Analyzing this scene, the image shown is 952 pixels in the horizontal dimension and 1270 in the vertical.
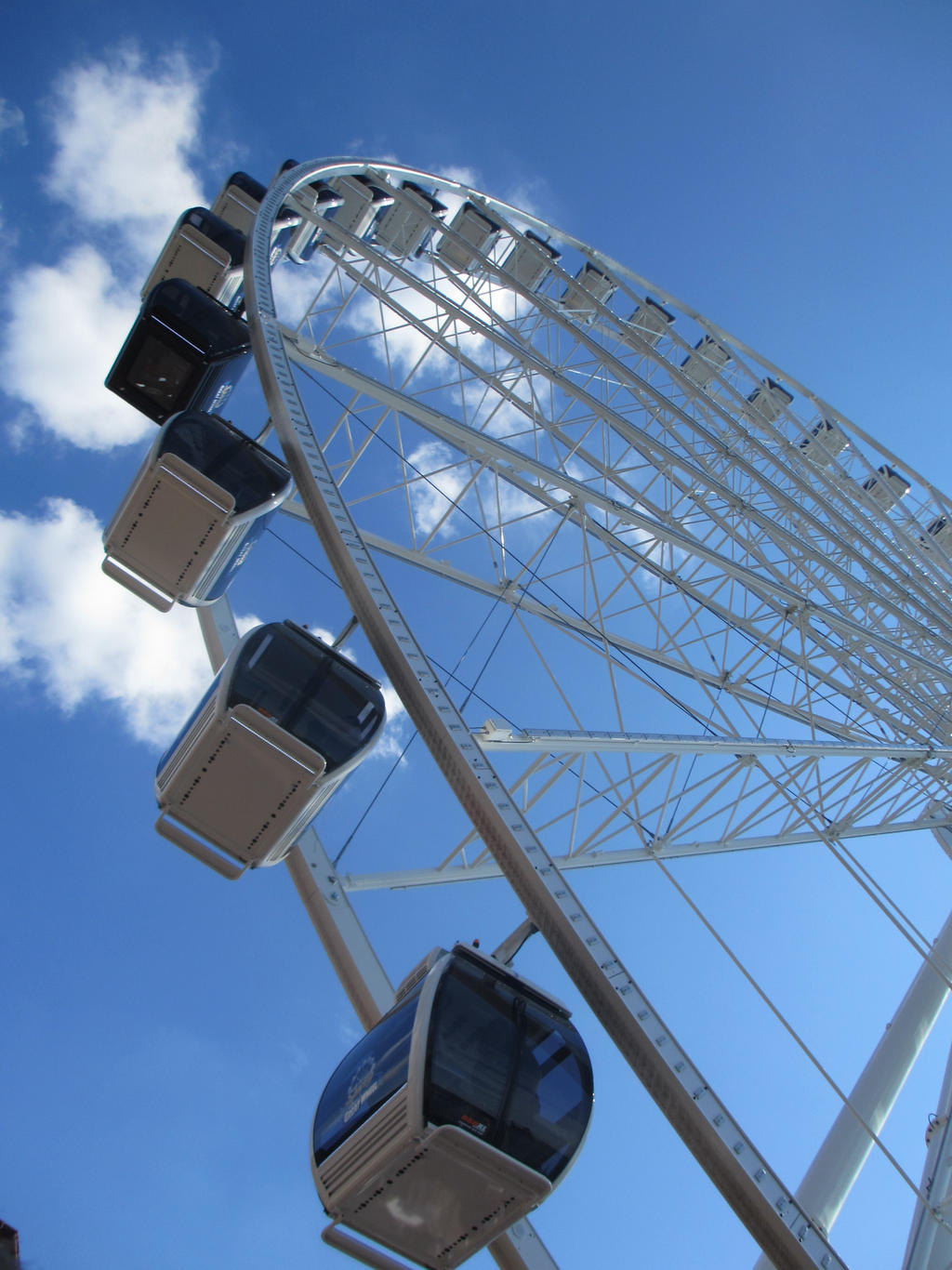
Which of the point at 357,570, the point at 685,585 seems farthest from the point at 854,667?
the point at 357,570

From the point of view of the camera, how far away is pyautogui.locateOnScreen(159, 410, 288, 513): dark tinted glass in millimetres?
6562

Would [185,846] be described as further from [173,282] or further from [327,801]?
[173,282]

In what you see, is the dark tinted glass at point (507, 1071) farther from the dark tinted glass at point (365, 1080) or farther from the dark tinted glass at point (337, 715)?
the dark tinted glass at point (337, 715)

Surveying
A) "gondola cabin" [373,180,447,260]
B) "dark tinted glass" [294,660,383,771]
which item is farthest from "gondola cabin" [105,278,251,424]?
"gondola cabin" [373,180,447,260]

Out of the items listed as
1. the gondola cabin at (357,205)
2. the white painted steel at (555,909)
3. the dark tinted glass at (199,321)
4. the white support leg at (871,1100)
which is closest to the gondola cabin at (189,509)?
the white painted steel at (555,909)

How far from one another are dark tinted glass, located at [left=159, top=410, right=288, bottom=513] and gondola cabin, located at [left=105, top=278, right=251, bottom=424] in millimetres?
1918

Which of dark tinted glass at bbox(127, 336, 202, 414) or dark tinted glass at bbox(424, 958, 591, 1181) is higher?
dark tinted glass at bbox(127, 336, 202, 414)

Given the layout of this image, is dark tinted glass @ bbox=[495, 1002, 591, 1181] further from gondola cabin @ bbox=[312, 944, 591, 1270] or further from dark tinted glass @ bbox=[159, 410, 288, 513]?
dark tinted glass @ bbox=[159, 410, 288, 513]

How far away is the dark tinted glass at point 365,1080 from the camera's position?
3881mm

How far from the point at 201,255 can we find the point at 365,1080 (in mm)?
9715

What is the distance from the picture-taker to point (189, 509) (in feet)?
21.2

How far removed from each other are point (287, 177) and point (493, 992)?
30.7 feet

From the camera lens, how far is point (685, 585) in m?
12.1

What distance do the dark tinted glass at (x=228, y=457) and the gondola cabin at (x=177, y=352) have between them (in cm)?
192
